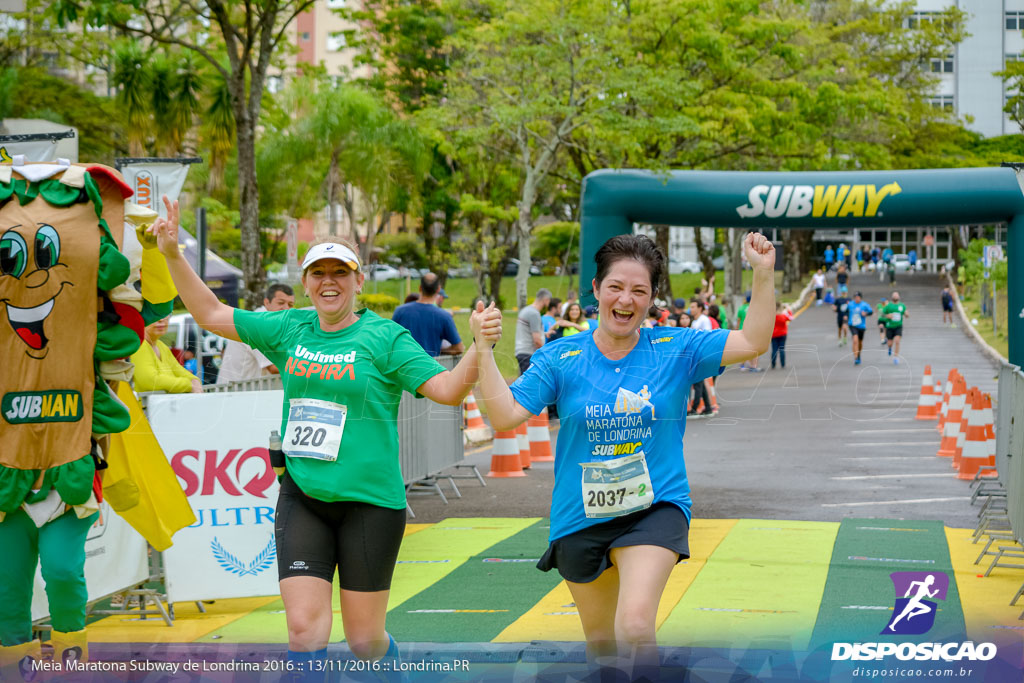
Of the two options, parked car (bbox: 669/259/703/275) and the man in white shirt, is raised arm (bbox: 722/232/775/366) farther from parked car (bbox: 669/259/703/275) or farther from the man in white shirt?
parked car (bbox: 669/259/703/275)

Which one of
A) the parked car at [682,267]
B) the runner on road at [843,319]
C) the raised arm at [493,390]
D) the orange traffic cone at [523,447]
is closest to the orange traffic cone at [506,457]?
the orange traffic cone at [523,447]

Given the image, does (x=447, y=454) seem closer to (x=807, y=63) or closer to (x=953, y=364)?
(x=953, y=364)

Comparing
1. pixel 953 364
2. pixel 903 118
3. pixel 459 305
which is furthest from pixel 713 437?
pixel 459 305

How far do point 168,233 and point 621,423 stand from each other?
5.88ft

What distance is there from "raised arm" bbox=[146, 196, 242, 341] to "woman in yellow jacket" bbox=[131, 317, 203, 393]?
265cm

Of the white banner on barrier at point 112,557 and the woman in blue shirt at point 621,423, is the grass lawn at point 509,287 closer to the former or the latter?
the white banner on barrier at point 112,557

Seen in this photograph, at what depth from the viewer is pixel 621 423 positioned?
4141mm

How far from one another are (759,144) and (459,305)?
18.7 meters

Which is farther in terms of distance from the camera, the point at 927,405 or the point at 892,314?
the point at 892,314

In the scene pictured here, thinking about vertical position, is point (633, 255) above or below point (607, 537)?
above

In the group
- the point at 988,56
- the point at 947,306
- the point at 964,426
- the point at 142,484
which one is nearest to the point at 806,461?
the point at 964,426

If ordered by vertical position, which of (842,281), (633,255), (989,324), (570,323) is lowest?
(989,324)

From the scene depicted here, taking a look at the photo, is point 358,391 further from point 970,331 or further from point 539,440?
point 970,331

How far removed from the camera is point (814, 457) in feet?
48.1
